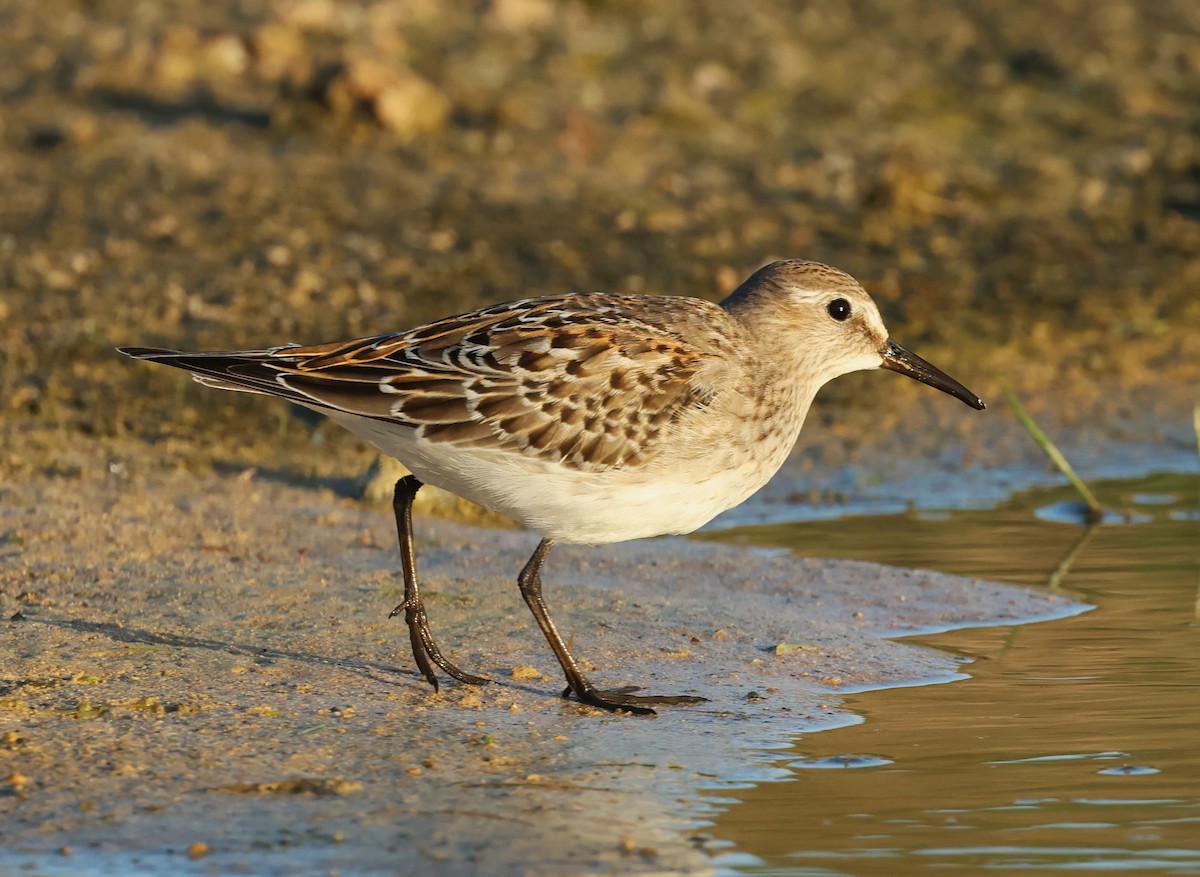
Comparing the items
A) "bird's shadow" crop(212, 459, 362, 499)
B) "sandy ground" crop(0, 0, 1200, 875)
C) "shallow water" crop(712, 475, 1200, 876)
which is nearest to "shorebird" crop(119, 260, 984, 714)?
"sandy ground" crop(0, 0, 1200, 875)

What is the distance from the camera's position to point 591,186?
45.1 feet

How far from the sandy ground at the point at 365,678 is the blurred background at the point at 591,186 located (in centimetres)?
157

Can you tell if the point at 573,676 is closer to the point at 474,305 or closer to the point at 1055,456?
the point at 1055,456

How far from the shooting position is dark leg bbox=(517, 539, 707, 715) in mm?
6832

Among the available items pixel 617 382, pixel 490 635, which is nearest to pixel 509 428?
pixel 617 382

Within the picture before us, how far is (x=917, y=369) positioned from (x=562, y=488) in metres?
2.17

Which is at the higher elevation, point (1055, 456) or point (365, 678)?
point (1055, 456)

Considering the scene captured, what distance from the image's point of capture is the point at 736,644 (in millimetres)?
7789

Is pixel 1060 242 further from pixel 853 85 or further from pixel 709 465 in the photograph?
pixel 709 465

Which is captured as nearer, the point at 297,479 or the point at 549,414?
the point at 549,414

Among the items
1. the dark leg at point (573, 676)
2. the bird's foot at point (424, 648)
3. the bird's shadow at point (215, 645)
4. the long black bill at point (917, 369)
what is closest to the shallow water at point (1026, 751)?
the dark leg at point (573, 676)

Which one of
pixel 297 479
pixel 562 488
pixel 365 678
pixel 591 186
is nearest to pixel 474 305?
pixel 591 186

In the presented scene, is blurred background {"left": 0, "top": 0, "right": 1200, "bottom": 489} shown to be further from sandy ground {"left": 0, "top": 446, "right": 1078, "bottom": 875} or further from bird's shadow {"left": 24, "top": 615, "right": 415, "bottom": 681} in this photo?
bird's shadow {"left": 24, "top": 615, "right": 415, "bottom": 681}

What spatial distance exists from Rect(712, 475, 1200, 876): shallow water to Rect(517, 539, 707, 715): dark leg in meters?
0.70
